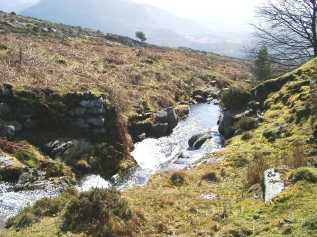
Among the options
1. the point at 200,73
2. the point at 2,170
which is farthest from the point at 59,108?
the point at 200,73

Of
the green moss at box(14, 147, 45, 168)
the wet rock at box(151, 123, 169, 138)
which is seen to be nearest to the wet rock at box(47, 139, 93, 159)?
the green moss at box(14, 147, 45, 168)

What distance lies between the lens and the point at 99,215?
54.4 ft

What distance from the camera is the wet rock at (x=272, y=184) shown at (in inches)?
680

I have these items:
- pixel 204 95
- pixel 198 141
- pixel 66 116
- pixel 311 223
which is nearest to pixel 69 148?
pixel 66 116

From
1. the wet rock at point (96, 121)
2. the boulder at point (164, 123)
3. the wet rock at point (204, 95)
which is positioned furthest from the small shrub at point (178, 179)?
the wet rock at point (204, 95)

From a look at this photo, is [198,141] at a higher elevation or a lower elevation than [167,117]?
higher

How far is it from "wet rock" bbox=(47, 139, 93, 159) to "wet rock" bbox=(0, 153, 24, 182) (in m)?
3.77

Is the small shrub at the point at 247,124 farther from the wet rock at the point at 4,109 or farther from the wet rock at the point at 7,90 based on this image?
the wet rock at the point at 7,90

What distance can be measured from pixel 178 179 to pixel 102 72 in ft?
113

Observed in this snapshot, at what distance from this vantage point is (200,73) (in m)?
77.4

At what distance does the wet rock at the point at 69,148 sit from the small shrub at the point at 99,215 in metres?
15.9

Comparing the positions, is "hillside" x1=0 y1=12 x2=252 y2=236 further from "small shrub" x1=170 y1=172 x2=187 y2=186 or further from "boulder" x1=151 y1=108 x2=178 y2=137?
"small shrub" x1=170 y1=172 x2=187 y2=186

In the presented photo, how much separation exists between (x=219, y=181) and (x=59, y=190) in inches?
418

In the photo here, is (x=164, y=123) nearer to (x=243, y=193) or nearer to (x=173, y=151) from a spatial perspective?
(x=173, y=151)
